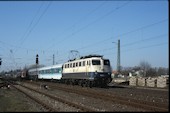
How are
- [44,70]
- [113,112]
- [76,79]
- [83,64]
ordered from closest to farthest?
[113,112], [83,64], [76,79], [44,70]

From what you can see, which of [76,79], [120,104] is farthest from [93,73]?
[120,104]

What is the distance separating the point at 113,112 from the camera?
566 inches

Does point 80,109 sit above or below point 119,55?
below

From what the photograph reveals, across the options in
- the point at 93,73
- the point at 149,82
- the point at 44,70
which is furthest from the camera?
the point at 44,70

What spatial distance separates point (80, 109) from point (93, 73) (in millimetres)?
19322

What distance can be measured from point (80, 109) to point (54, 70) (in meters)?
41.7

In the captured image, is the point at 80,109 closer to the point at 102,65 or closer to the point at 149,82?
the point at 102,65

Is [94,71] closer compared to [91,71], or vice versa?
[94,71]

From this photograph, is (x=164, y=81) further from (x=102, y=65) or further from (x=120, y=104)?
(x=120, y=104)

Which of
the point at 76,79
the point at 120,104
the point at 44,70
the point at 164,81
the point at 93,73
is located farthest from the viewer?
the point at 44,70

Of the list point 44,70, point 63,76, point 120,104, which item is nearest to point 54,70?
point 63,76

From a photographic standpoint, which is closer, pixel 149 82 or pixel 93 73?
pixel 93 73

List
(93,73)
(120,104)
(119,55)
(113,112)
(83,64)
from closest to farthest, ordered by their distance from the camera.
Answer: (113,112) → (120,104) → (93,73) → (83,64) → (119,55)

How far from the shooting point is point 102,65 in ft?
118
